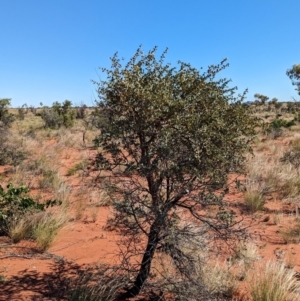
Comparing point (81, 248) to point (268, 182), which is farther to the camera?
point (268, 182)

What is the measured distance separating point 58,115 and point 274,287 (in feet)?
82.2

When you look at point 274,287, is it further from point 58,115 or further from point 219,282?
point 58,115

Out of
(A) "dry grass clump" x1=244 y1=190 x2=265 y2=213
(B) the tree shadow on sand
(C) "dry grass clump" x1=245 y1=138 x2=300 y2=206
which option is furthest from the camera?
→ (C) "dry grass clump" x1=245 y1=138 x2=300 y2=206

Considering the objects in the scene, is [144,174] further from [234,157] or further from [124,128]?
[234,157]

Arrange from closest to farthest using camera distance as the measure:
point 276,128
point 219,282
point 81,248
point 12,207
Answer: point 219,282
point 81,248
point 12,207
point 276,128

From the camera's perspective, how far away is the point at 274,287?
4.14 meters

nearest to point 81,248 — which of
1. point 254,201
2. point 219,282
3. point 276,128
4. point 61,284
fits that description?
point 61,284

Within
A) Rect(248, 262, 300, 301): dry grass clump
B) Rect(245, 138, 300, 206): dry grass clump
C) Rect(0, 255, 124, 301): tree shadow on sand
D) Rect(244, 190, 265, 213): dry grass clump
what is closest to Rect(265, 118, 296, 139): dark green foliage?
Rect(245, 138, 300, 206): dry grass clump

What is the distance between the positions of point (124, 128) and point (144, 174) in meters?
0.54

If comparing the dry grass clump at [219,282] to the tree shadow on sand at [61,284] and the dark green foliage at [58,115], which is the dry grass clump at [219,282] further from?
the dark green foliage at [58,115]

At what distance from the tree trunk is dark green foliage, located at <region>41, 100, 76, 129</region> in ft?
74.2

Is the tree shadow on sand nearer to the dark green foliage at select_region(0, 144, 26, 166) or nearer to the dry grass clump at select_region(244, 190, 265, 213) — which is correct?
the dry grass clump at select_region(244, 190, 265, 213)

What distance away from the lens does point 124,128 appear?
13.3 feet

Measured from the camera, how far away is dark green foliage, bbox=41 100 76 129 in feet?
87.0
